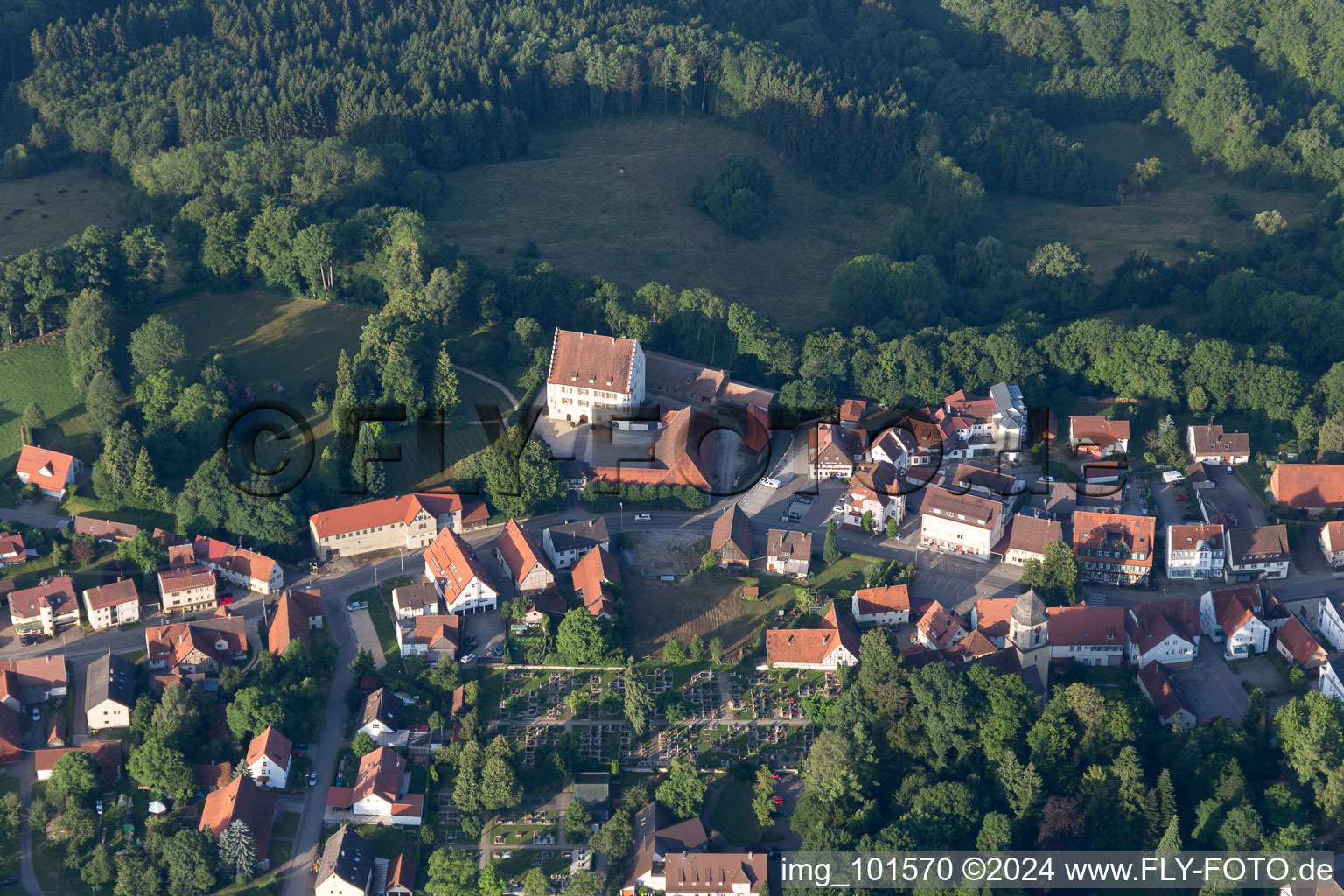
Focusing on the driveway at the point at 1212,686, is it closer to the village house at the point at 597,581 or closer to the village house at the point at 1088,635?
the village house at the point at 1088,635

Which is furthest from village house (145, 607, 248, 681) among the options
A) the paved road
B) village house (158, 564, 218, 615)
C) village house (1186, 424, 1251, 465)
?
village house (1186, 424, 1251, 465)

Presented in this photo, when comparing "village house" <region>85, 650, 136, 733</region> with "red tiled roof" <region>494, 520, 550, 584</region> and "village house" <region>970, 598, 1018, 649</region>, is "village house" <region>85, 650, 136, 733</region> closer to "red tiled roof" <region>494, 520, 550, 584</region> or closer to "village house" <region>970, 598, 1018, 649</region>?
"red tiled roof" <region>494, 520, 550, 584</region>

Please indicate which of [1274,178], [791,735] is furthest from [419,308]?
[1274,178]

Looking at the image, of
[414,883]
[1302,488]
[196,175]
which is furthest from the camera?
[196,175]

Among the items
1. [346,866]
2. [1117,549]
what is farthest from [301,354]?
[1117,549]

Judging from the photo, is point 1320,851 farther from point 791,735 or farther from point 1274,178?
point 1274,178

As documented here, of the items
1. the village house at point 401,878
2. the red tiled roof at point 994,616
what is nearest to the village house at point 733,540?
the red tiled roof at point 994,616

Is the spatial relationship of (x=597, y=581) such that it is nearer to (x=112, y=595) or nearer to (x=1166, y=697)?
(x=112, y=595)
